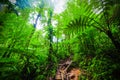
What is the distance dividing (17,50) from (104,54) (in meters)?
2.20

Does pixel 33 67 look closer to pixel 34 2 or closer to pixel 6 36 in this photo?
pixel 6 36

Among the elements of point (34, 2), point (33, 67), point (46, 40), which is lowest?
point (33, 67)

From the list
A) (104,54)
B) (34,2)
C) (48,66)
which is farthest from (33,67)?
(34,2)

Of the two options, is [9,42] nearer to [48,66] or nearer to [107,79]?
[107,79]

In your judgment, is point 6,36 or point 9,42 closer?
point 6,36

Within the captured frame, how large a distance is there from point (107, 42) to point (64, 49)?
5.42 metres

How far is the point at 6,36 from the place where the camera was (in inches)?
101

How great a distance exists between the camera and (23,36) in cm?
304

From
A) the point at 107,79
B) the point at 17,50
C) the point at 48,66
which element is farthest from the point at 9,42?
the point at 48,66

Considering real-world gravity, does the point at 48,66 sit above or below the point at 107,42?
below

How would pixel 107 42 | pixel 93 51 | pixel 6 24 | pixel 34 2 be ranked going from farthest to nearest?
pixel 34 2 < pixel 93 51 < pixel 107 42 < pixel 6 24

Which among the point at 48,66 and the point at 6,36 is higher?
the point at 6,36

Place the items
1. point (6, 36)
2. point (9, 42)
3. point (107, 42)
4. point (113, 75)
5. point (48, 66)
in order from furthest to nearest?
1. point (48, 66)
2. point (107, 42)
3. point (113, 75)
4. point (9, 42)
5. point (6, 36)

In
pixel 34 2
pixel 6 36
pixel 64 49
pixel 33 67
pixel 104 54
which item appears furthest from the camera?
pixel 64 49
